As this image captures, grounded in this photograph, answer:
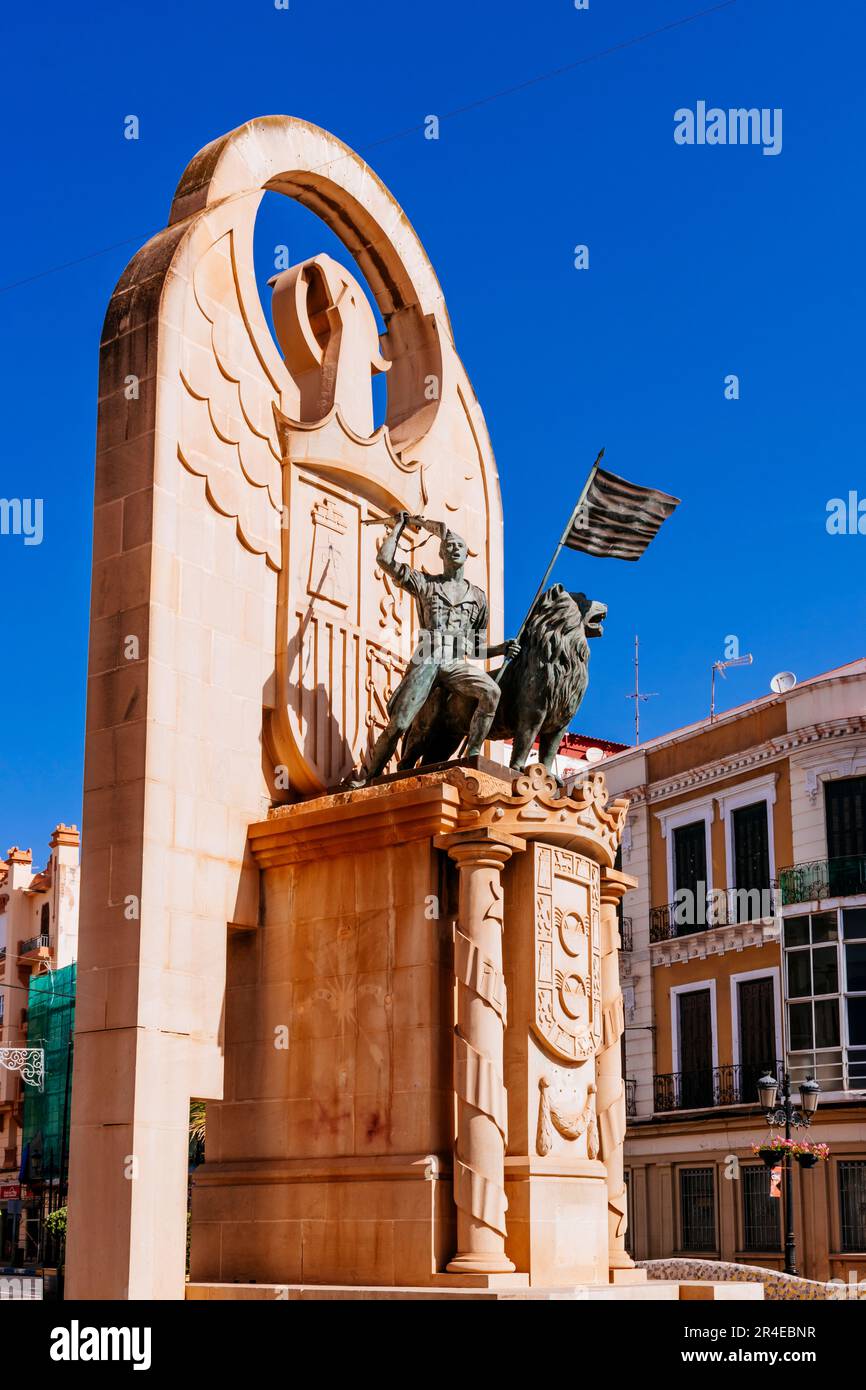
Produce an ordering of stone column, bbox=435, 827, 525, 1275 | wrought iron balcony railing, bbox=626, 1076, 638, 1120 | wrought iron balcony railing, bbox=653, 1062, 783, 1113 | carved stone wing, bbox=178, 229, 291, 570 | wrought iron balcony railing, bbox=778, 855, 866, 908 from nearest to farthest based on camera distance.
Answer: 1. stone column, bbox=435, 827, 525, 1275
2. carved stone wing, bbox=178, 229, 291, 570
3. wrought iron balcony railing, bbox=778, 855, 866, 908
4. wrought iron balcony railing, bbox=653, 1062, 783, 1113
5. wrought iron balcony railing, bbox=626, 1076, 638, 1120

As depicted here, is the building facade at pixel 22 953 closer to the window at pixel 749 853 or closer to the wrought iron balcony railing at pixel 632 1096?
the wrought iron balcony railing at pixel 632 1096

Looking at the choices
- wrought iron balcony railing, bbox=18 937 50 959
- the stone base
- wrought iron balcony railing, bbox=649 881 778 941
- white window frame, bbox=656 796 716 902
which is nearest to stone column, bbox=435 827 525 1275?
the stone base

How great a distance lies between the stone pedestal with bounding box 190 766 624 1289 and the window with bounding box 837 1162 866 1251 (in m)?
19.8

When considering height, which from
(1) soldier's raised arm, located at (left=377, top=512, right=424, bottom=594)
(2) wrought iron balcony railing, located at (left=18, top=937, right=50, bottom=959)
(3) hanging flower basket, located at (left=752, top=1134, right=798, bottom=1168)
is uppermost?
(2) wrought iron balcony railing, located at (left=18, top=937, right=50, bottom=959)

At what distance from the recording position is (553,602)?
17.9m

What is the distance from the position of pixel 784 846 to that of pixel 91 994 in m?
25.2

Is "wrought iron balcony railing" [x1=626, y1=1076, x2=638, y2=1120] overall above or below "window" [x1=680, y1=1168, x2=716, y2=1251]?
above

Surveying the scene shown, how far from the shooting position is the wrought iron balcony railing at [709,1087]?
3778 centimetres

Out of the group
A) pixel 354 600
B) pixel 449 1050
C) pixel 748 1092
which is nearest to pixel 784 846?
pixel 748 1092

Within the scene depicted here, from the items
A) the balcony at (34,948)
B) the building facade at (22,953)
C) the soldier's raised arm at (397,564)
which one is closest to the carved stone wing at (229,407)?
the soldier's raised arm at (397,564)

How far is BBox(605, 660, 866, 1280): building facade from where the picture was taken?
35625 millimetres

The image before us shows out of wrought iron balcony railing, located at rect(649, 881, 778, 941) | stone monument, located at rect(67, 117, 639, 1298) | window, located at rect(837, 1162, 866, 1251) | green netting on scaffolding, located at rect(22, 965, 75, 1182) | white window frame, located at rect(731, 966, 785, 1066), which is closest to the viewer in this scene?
stone monument, located at rect(67, 117, 639, 1298)

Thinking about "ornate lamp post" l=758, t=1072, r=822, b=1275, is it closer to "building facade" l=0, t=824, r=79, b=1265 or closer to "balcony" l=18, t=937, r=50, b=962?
"building facade" l=0, t=824, r=79, b=1265

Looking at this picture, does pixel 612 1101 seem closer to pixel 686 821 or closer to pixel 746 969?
pixel 746 969
